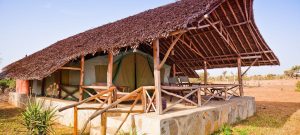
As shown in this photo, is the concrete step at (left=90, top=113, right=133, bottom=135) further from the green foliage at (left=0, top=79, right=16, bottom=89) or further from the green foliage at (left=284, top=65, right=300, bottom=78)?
the green foliage at (left=284, top=65, right=300, bottom=78)

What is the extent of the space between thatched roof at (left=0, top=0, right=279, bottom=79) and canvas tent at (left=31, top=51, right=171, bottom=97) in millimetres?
817

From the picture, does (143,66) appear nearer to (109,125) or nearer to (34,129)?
(109,125)

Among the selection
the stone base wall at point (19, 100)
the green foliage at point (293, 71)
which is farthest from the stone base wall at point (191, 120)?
the green foliage at point (293, 71)

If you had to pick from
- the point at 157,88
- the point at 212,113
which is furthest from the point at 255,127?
the point at 157,88

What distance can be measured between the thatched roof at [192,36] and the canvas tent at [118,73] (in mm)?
817

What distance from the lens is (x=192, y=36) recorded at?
1052 centimetres

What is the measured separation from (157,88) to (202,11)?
97.6 inches

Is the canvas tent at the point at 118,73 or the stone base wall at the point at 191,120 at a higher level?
the canvas tent at the point at 118,73

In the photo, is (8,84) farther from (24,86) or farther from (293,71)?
(293,71)

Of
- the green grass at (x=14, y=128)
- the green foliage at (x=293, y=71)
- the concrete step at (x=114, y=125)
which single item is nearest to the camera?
the concrete step at (x=114, y=125)

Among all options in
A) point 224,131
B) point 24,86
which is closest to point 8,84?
point 24,86

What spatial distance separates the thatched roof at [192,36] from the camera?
6.73 meters

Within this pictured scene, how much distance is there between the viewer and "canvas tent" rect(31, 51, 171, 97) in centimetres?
1063

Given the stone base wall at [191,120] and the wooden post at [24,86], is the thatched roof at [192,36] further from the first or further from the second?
the wooden post at [24,86]
